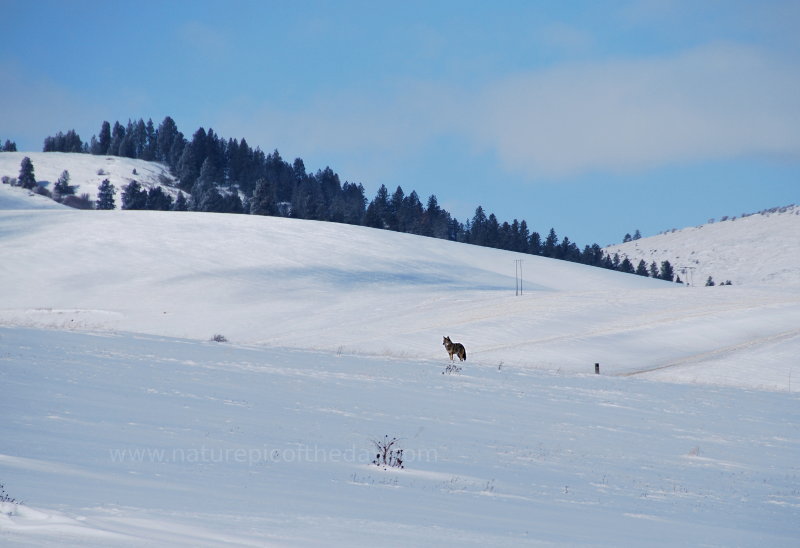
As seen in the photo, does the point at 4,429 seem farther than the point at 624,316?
No

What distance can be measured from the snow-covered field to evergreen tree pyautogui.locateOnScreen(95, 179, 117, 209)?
94.1 m

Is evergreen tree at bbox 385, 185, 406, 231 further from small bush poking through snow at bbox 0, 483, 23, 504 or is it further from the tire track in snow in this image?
small bush poking through snow at bbox 0, 483, 23, 504

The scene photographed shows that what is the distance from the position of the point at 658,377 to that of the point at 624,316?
14957mm

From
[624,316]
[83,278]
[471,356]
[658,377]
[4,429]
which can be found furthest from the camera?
[83,278]

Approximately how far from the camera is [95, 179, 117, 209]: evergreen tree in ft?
449

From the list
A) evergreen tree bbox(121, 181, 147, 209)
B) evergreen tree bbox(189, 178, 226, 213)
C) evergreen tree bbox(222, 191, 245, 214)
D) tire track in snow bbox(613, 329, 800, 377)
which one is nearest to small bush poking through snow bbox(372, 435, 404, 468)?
tire track in snow bbox(613, 329, 800, 377)

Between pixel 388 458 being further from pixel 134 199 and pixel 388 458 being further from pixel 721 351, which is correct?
pixel 134 199

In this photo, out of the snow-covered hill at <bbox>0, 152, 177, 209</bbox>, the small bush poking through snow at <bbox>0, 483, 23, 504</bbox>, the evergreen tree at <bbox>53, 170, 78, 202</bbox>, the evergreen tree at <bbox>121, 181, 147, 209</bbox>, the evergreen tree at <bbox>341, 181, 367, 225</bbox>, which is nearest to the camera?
the small bush poking through snow at <bbox>0, 483, 23, 504</bbox>

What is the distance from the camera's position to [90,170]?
16012 cm

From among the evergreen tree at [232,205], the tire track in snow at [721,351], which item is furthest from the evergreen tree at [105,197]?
the tire track in snow at [721,351]

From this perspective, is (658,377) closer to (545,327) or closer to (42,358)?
(545,327)

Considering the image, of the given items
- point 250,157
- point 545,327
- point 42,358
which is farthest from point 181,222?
point 250,157

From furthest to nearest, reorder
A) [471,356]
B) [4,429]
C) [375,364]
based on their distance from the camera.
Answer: [471,356]
[375,364]
[4,429]

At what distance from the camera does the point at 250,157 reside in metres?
171
